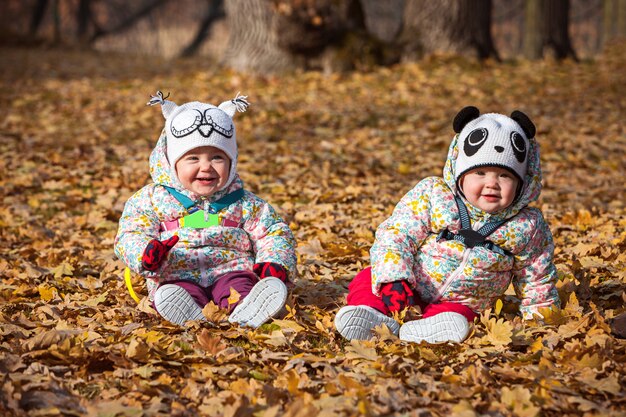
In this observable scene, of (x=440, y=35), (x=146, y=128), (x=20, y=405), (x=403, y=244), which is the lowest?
(x=20, y=405)

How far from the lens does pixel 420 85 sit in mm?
12438

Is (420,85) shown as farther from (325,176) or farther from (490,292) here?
(490,292)

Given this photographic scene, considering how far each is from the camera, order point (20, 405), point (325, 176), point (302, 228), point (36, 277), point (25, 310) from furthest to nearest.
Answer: point (325, 176) → point (302, 228) → point (36, 277) → point (25, 310) → point (20, 405)

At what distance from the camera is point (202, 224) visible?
4.14 meters

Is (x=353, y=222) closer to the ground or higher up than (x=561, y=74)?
closer to the ground

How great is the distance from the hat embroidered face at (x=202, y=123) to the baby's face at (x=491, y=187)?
1.30 meters

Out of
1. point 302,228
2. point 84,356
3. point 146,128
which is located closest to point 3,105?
point 146,128

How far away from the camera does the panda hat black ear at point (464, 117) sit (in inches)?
154

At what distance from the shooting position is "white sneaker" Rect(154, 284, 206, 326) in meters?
3.88

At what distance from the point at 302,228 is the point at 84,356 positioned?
2.98 m

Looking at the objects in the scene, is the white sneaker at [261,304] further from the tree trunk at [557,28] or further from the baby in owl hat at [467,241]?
the tree trunk at [557,28]

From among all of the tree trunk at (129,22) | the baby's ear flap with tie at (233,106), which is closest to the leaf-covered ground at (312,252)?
the baby's ear flap with tie at (233,106)

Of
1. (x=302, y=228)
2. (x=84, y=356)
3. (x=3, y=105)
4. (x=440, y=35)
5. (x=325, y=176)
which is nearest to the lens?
(x=84, y=356)

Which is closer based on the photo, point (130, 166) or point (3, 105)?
point (130, 166)
